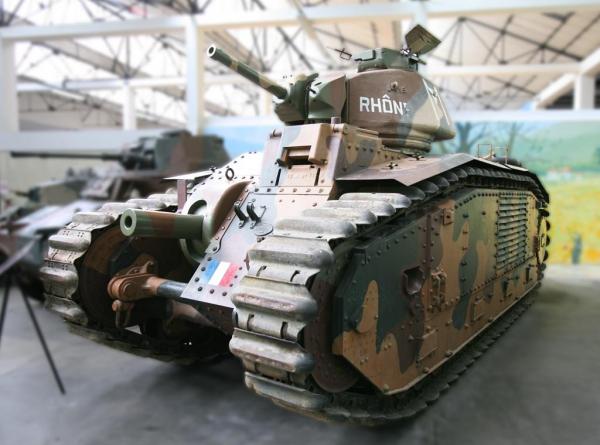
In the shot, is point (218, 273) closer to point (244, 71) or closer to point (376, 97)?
point (244, 71)

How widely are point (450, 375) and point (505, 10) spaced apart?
8.29 metres

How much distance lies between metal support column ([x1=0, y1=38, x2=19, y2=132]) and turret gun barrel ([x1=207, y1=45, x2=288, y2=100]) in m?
11.2

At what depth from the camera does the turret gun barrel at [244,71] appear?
152 inches

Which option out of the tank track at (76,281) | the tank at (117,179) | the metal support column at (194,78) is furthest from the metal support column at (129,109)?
the tank track at (76,281)

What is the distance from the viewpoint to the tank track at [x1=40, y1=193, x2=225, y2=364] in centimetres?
421

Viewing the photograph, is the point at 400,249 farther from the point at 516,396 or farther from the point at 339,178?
the point at 516,396

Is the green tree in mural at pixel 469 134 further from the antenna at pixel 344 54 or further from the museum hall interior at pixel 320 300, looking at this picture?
the antenna at pixel 344 54

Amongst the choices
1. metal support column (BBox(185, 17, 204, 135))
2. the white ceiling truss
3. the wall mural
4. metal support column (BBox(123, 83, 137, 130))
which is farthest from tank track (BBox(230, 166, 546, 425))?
metal support column (BBox(123, 83, 137, 130))

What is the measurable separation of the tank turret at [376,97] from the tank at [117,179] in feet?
16.1

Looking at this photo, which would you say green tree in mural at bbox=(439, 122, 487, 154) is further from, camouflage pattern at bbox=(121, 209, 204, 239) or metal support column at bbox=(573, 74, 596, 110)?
camouflage pattern at bbox=(121, 209, 204, 239)

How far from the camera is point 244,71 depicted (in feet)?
13.9

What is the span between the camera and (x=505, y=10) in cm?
987

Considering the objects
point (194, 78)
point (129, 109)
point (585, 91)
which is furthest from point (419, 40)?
point (129, 109)

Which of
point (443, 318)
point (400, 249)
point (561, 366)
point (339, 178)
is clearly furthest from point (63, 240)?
point (561, 366)
